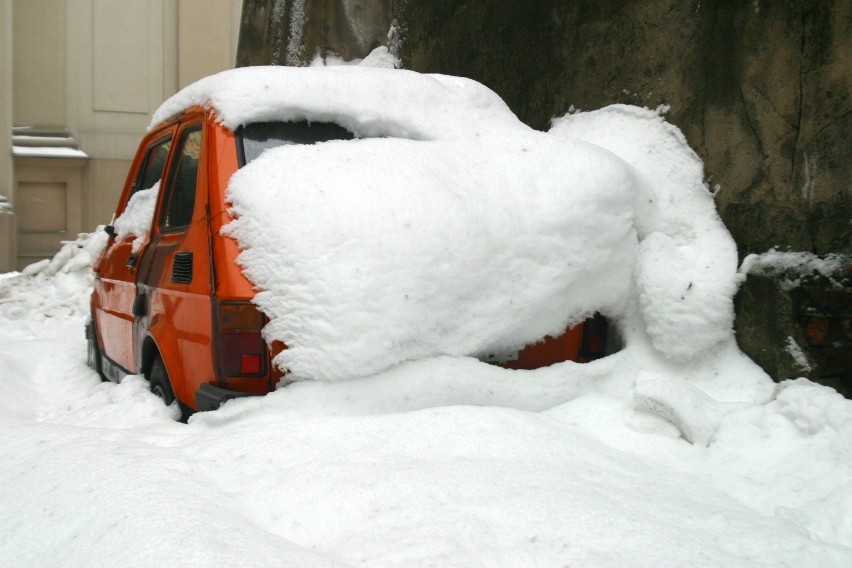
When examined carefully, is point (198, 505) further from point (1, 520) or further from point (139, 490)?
point (1, 520)

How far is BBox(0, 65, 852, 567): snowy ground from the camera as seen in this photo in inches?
88.4

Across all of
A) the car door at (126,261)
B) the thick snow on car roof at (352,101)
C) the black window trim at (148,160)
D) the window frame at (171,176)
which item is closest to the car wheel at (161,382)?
the car door at (126,261)

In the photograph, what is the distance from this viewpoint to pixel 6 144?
43.5 ft

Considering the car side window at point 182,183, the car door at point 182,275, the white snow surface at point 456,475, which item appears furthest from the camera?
the car side window at point 182,183

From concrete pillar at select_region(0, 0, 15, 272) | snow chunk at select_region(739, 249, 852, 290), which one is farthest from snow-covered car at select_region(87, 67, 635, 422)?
concrete pillar at select_region(0, 0, 15, 272)

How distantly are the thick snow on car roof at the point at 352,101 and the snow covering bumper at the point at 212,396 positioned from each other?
113 cm

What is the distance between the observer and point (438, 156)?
3.54 meters

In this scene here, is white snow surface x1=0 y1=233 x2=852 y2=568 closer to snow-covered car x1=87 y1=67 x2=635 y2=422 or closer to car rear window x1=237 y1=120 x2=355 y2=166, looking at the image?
snow-covered car x1=87 y1=67 x2=635 y2=422

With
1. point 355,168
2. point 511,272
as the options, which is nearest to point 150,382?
point 355,168

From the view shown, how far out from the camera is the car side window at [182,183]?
12.1 ft

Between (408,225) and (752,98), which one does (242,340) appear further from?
(752,98)

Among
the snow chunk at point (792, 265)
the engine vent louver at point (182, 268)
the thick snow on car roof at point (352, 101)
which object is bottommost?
the engine vent louver at point (182, 268)

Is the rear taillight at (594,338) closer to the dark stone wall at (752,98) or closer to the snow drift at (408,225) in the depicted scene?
the snow drift at (408,225)

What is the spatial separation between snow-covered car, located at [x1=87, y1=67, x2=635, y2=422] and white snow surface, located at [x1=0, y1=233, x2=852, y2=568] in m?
0.15
